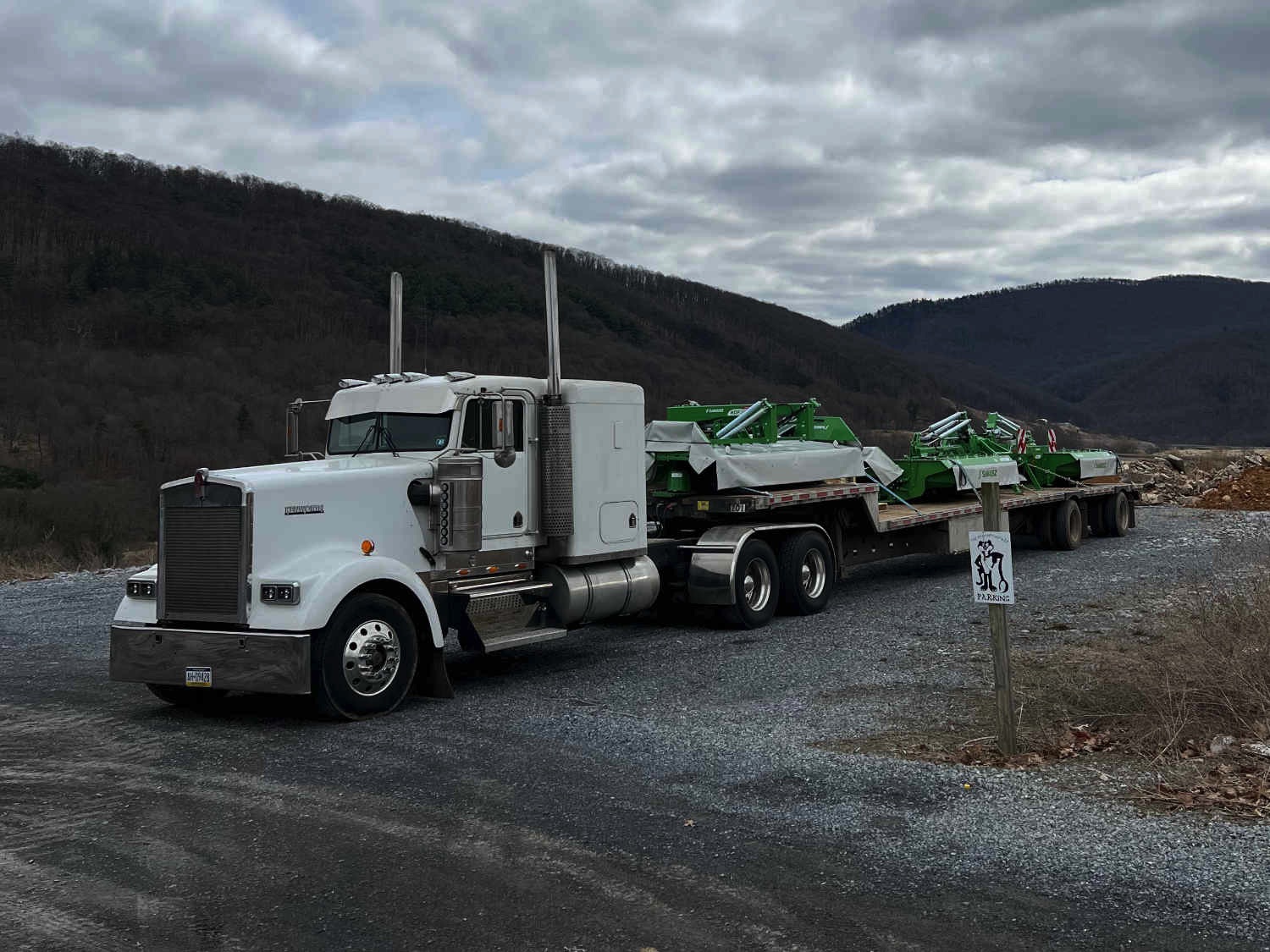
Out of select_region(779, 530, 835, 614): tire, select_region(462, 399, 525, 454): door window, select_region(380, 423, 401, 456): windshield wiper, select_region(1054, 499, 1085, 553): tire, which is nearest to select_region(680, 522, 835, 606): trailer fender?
select_region(779, 530, 835, 614): tire

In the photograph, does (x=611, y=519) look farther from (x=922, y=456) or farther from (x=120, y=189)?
(x=120, y=189)

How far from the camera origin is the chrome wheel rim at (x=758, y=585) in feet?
41.0

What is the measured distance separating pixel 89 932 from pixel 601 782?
2802 mm

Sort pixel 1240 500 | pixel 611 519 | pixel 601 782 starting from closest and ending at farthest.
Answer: pixel 601 782
pixel 611 519
pixel 1240 500

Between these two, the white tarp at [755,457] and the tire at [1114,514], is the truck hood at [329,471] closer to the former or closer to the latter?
the white tarp at [755,457]

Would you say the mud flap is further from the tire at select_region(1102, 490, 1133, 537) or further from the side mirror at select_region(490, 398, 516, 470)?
the tire at select_region(1102, 490, 1133, 537)

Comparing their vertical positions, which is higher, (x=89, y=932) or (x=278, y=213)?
(x=278, y=213)

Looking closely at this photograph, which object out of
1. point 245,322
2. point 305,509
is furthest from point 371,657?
point 245,322

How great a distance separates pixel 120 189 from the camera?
299 feet

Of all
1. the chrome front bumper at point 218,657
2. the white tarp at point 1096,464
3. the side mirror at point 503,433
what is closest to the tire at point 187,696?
the chrome front bumper at point 218,657

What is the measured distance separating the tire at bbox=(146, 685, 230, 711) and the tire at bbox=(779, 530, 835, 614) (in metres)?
6.38

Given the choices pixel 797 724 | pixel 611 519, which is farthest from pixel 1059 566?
pixel 797 724

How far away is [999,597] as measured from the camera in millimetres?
6766

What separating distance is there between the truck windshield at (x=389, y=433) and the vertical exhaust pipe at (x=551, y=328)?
1055 millimetres
